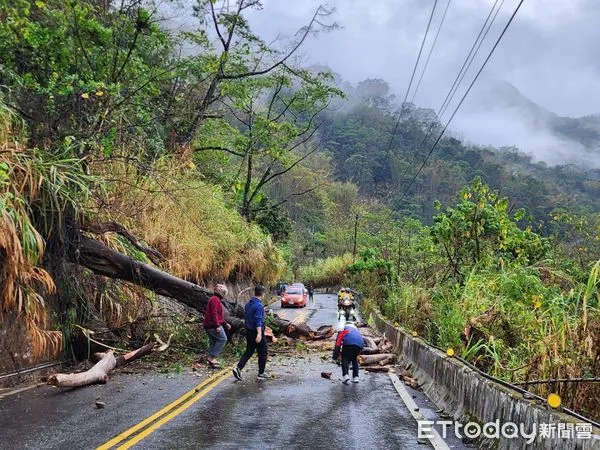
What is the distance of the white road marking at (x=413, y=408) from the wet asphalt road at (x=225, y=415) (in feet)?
0.43

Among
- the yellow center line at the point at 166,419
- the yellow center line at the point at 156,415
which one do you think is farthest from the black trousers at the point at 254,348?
the yellow center line at the point at 166,419

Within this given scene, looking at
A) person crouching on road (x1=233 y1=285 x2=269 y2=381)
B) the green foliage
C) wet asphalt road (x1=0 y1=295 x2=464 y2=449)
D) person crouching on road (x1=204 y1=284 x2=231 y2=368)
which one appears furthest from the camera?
the green foliage

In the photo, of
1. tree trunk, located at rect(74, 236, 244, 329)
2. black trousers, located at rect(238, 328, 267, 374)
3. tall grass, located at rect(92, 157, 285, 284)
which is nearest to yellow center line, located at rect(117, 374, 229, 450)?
black trousers, located at rect(238, 328, 267, 374)

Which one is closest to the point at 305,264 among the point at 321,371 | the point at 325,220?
the point at 325,220

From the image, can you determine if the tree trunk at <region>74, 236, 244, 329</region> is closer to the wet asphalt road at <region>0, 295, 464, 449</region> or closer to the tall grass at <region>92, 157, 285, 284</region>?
the tall grass at <region>92, 157, 285, 284</region>

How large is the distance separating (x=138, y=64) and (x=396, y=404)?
11071 millimetres

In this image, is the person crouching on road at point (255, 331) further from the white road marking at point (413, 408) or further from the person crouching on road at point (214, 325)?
the white road marking at point (413, 408)

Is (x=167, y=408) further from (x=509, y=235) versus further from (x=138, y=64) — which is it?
(x=509, y=235)

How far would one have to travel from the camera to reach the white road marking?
22.2 feet

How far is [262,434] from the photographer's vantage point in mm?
7016

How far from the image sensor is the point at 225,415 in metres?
8.02
